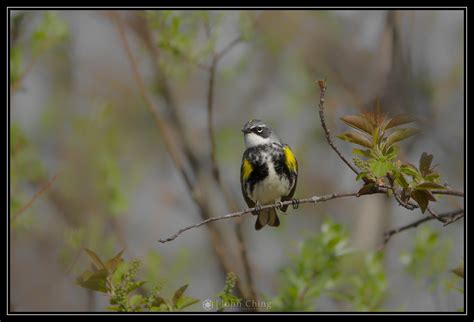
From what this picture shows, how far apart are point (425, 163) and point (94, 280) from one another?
5.26ft

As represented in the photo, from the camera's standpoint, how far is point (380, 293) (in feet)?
15.4

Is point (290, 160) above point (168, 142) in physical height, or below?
below

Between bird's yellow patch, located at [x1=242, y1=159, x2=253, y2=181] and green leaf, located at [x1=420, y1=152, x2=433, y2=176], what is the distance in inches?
86.2

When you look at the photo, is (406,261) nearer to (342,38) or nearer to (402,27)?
(402,27)

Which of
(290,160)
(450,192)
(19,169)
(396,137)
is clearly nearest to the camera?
(450,192)

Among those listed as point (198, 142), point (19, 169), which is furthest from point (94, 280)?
point (198, 142)

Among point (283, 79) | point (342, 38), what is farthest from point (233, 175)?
point (342, 38)

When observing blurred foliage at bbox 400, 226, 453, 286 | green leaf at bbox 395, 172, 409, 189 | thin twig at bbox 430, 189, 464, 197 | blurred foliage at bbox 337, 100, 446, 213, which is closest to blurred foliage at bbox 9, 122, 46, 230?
blurred foliage at bbox 337, 100, 446, 213

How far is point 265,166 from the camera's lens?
4566 millimetres

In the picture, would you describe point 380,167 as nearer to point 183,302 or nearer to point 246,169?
point 183,302

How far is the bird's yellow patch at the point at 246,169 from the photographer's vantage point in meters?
4.63

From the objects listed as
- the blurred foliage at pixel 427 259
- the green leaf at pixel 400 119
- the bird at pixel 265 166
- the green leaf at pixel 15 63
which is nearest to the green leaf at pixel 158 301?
the green leaf at pixel 400 119

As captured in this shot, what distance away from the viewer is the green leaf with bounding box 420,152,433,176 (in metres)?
2.52

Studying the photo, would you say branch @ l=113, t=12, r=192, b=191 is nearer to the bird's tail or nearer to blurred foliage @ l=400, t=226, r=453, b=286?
the bird's tail
